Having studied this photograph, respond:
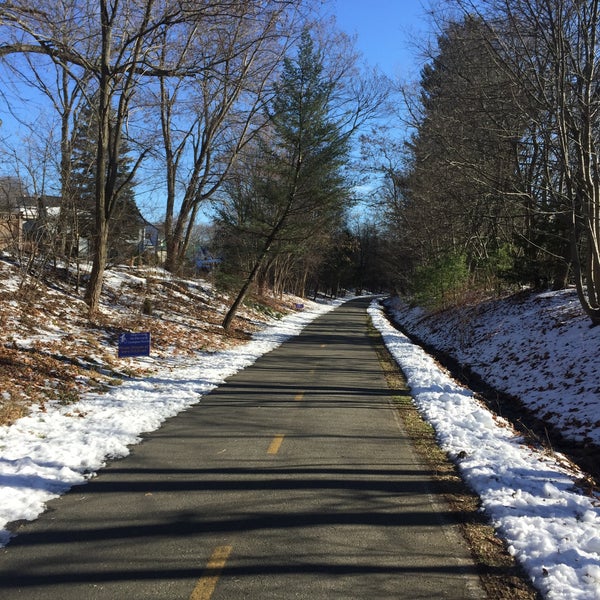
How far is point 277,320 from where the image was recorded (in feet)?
106

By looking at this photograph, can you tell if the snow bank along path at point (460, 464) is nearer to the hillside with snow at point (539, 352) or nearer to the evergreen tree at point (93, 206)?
the hillside with snow at point (539, 352)

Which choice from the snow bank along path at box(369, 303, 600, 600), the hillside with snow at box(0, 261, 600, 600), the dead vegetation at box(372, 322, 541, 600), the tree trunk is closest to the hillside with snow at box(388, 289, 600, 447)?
the hillside with snow at box(0, 261, 600, 600)

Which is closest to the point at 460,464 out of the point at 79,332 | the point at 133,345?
the point at 133,345

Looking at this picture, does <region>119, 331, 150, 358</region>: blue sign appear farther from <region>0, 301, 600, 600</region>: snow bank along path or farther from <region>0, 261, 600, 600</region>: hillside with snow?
<region>0, 301, 600, 600</region>: snow bank along path

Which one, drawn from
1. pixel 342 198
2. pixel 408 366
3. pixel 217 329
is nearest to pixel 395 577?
pixel 408 366

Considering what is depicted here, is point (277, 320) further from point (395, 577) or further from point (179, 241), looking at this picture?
point (395, 577)

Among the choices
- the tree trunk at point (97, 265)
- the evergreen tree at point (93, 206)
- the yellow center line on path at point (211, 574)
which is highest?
the evergreen tree at point (93, 206)

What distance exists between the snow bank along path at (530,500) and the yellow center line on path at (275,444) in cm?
225

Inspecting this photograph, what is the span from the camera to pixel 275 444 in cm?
693

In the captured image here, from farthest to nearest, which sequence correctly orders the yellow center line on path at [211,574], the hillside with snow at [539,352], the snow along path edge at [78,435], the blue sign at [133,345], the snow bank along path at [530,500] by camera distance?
the blue sign at [133,345], the hillside with snow at [539,352], the snow along path edge at [78,435], the snow bank along path at [530,500], the yellow center line on path at [211,574]

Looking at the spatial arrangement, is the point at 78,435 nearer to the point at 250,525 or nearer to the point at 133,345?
the point at 250,525

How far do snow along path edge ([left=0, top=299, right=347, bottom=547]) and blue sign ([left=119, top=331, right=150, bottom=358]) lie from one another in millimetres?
729

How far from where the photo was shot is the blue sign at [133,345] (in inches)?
473

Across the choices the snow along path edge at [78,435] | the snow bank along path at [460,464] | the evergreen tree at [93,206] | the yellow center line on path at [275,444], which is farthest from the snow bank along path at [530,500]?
the evergreen tree at [93,206]
